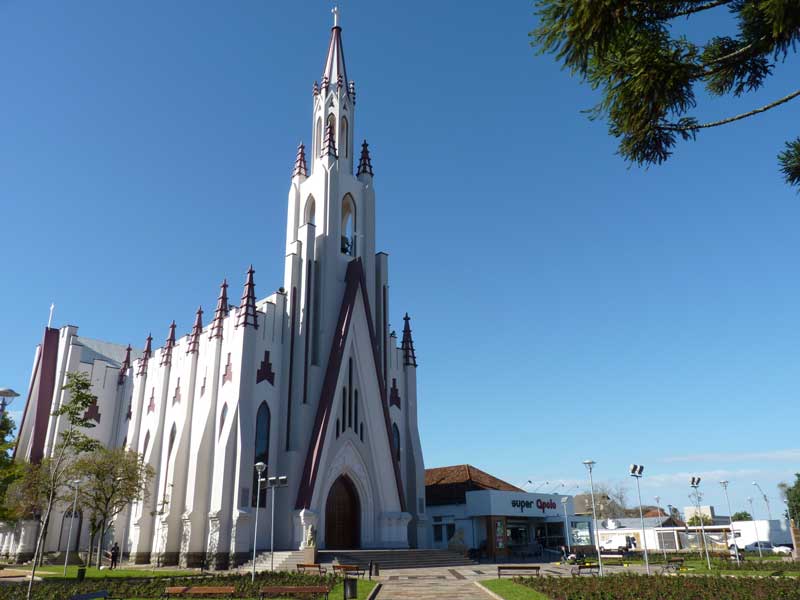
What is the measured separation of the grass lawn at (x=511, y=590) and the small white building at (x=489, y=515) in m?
21.8

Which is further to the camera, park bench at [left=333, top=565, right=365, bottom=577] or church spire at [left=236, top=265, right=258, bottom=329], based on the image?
church spire at [left=236, top=265, right=258, bottom=329]

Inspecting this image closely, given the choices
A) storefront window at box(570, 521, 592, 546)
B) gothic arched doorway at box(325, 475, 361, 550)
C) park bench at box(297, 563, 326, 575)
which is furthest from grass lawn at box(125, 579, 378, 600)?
storefront window at box(570, 521, 592, 546)

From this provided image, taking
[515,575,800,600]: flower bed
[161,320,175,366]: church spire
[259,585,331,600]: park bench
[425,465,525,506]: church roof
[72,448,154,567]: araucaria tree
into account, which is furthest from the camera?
[425,465,525,506]: church roof

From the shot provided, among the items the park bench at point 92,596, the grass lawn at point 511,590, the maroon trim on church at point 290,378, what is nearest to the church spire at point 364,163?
the maroon trim on church at point 290,378

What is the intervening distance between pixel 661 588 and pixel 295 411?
2337cm

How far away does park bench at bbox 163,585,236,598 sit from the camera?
731 inches

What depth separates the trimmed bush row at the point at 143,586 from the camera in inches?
756

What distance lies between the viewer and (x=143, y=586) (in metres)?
21.6

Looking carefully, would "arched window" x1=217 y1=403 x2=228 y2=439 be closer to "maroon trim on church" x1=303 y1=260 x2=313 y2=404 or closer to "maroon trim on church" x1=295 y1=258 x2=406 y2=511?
"maroon trim on church" x1=303 y1=260 x2=313 y2=404

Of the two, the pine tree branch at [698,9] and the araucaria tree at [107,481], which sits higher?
the pine tree branch at [698,9]

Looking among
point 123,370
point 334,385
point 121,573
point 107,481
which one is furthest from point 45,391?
point 334,385

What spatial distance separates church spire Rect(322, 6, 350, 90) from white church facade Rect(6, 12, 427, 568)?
1.27m

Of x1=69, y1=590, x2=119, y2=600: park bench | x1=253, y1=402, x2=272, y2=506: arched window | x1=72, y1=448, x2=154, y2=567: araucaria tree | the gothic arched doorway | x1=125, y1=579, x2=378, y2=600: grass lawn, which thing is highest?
x1=253, y1=402, x2=272, y2=506: arched window

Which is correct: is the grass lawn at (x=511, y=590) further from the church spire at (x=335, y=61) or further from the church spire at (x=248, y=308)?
the church spire at (x=335, y=61)
